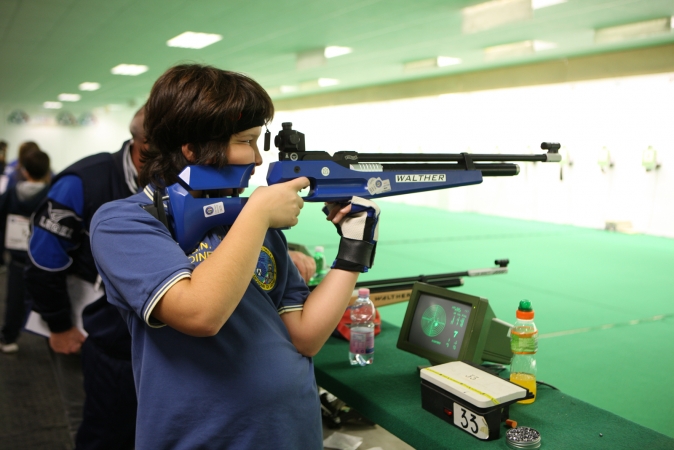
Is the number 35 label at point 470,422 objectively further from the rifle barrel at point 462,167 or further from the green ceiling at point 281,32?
the green ceiling at point 281,32

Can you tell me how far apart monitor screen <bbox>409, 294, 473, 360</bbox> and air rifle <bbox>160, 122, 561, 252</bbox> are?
42cm

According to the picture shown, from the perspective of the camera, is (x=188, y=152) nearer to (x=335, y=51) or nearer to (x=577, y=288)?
(x=577, y=288)

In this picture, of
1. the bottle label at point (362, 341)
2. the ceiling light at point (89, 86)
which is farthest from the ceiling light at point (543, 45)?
the ceiling light at point (89, 86)

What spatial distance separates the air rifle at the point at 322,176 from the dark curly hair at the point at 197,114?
5 centimetres

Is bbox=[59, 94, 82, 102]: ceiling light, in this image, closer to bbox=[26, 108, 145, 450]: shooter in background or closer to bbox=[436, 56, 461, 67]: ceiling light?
bbox=[436, 56, 461, 67]: ceiling light

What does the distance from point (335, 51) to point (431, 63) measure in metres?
2.18

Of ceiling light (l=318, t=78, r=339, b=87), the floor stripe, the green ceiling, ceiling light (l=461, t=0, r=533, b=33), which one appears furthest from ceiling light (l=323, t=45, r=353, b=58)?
the floor stripe

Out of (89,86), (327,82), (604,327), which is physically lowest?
(604,327)

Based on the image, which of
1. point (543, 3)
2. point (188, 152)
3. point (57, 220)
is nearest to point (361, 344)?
point (188, 152)

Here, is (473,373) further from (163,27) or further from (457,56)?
(457,56)

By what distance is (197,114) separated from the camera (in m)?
1.08

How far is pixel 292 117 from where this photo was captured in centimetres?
2022

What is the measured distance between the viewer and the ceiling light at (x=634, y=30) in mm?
7723

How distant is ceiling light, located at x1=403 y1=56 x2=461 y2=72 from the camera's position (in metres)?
11.2
